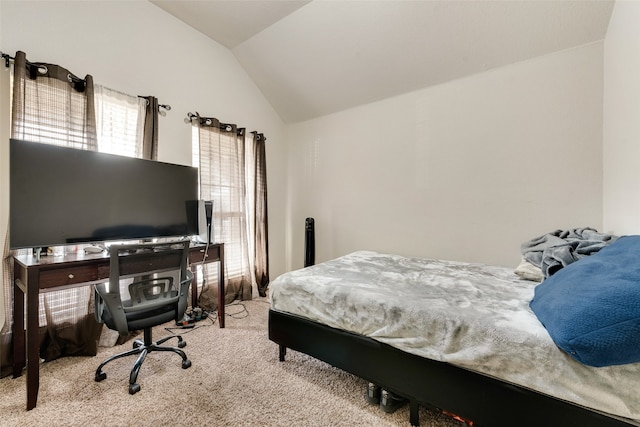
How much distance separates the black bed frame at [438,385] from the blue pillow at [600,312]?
0.21m

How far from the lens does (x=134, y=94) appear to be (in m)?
2.45

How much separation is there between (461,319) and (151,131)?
288 centimetres

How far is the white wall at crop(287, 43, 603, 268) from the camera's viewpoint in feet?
7.47

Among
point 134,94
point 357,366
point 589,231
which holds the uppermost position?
point 134,94

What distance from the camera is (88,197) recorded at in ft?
6.30

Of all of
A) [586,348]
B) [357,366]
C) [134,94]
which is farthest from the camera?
[134,94]

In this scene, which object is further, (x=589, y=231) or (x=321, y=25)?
(x=321, y=25)

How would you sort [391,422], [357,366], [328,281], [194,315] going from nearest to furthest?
[391,422], [357,366], [328,281], [194,315]

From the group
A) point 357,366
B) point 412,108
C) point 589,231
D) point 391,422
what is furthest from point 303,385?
point 412,108

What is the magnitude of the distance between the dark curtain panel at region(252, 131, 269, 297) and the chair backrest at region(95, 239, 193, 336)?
1533 mm

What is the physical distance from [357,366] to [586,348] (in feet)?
3.42

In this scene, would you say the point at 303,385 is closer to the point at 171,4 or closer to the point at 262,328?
the point at 262,328

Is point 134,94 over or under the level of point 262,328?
over

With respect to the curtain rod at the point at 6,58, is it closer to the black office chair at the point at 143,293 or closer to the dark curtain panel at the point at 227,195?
the dark curtain panel at the point at 227,195
